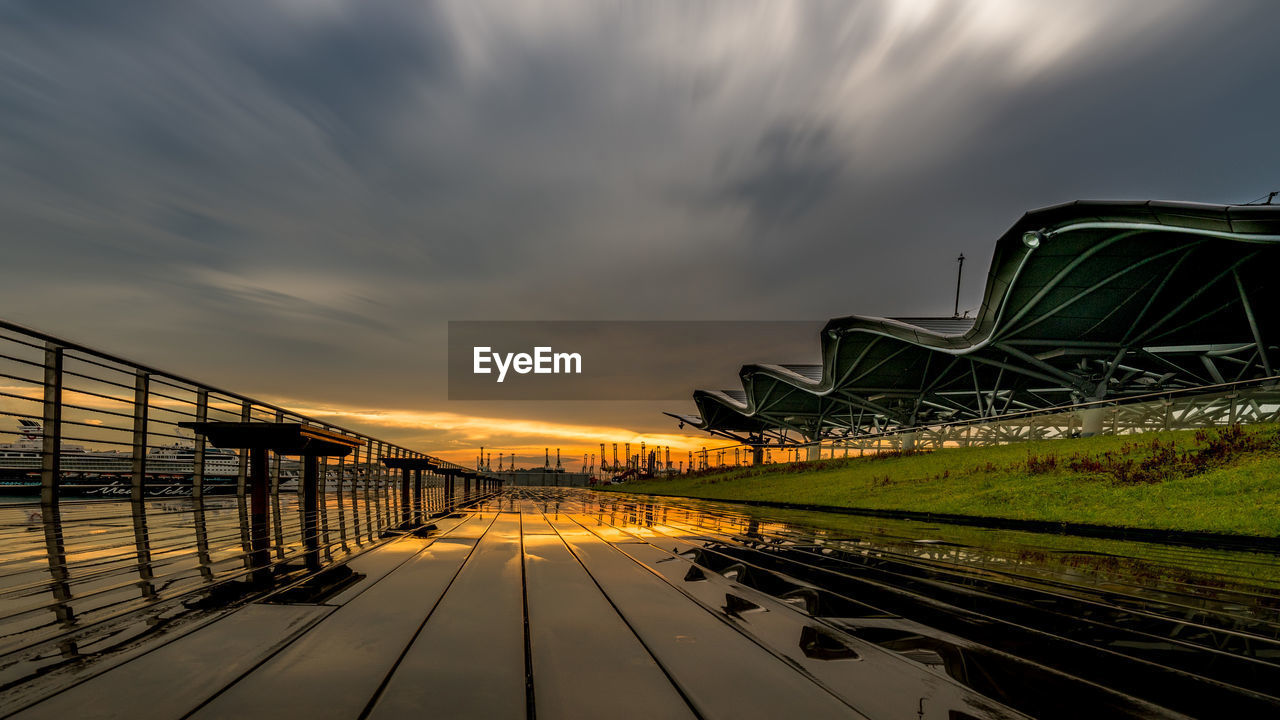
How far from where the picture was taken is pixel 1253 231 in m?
16.1

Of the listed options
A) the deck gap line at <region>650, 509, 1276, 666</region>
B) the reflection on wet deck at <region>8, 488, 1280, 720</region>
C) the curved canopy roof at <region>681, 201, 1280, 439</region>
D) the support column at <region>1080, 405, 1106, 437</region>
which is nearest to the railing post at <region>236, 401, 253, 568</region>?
the reflection on wet deck at <region>8, 488, 1280, 720</region>

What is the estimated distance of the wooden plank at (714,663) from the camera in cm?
155

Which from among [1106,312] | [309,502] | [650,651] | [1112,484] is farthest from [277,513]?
[1106,312]

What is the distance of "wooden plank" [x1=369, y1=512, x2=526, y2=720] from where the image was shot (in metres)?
1.48

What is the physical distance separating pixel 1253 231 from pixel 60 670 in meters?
23.8

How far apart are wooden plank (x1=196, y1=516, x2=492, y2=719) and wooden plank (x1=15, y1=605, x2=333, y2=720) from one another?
7 cm

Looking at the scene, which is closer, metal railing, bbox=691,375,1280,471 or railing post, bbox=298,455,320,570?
railing post, bbox=298,455,320,570

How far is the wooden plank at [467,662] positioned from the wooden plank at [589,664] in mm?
72

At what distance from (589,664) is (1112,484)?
1134 centimetres

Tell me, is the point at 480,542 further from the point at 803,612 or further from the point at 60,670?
the point at 60,670

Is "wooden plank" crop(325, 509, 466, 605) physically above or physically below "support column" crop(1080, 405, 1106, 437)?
below

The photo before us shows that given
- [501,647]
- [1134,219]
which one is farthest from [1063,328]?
[501,647]

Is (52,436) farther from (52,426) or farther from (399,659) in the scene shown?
(399,659)

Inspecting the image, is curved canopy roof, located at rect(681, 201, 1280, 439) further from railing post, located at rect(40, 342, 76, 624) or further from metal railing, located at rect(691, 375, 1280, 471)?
railing post, located at rect(40, 342, 76, 624)
